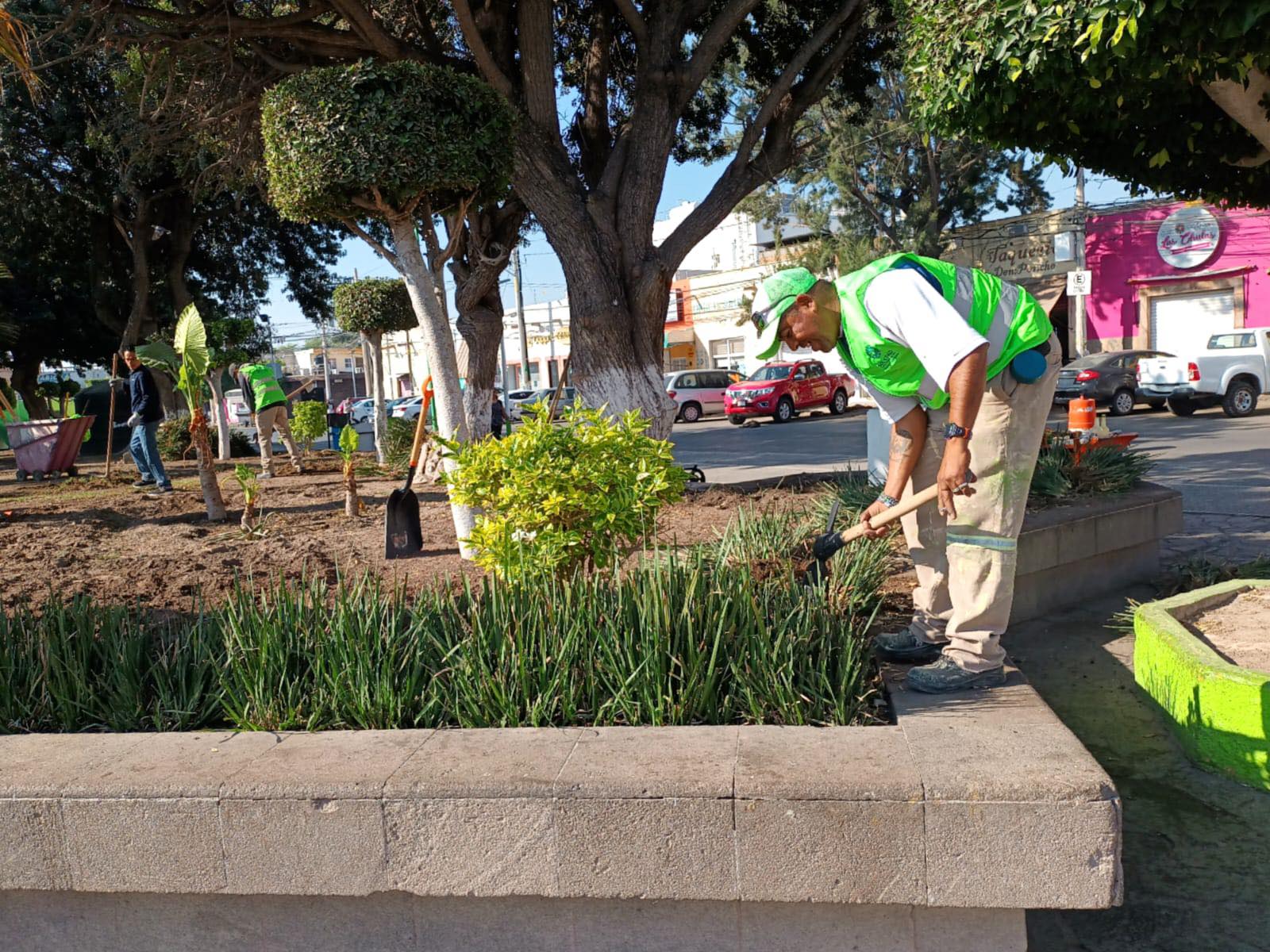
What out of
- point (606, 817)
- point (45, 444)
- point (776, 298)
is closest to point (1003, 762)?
point (606, 817)

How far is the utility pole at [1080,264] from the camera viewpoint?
27188 mm

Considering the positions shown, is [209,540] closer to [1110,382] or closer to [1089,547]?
[1089,547]

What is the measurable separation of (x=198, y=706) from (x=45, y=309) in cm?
2588

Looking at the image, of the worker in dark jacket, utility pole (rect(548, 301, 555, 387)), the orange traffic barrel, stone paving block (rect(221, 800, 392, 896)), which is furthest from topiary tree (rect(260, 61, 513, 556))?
utility pole (rect(548, 301, 555, 387))

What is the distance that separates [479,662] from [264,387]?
10.6 metres

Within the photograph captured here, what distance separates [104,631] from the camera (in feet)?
11.4

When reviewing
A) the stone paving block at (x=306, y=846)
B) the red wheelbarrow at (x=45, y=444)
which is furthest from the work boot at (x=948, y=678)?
the red wheelbarrow at (x=45, y=444)

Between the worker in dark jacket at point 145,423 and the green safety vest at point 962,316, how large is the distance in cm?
958

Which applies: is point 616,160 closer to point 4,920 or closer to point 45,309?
point 4,920

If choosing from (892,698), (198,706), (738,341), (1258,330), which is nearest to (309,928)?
(198,706)

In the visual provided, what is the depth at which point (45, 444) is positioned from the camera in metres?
13.4

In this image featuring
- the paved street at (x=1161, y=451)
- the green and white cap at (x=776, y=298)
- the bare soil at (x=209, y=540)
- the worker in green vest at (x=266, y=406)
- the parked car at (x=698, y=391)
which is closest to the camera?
the green and white cap at (x=776, y=298)

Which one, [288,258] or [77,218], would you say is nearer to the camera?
[77,218]

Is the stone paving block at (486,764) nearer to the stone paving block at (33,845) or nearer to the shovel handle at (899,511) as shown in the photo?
the stone paving block at (33,845)
